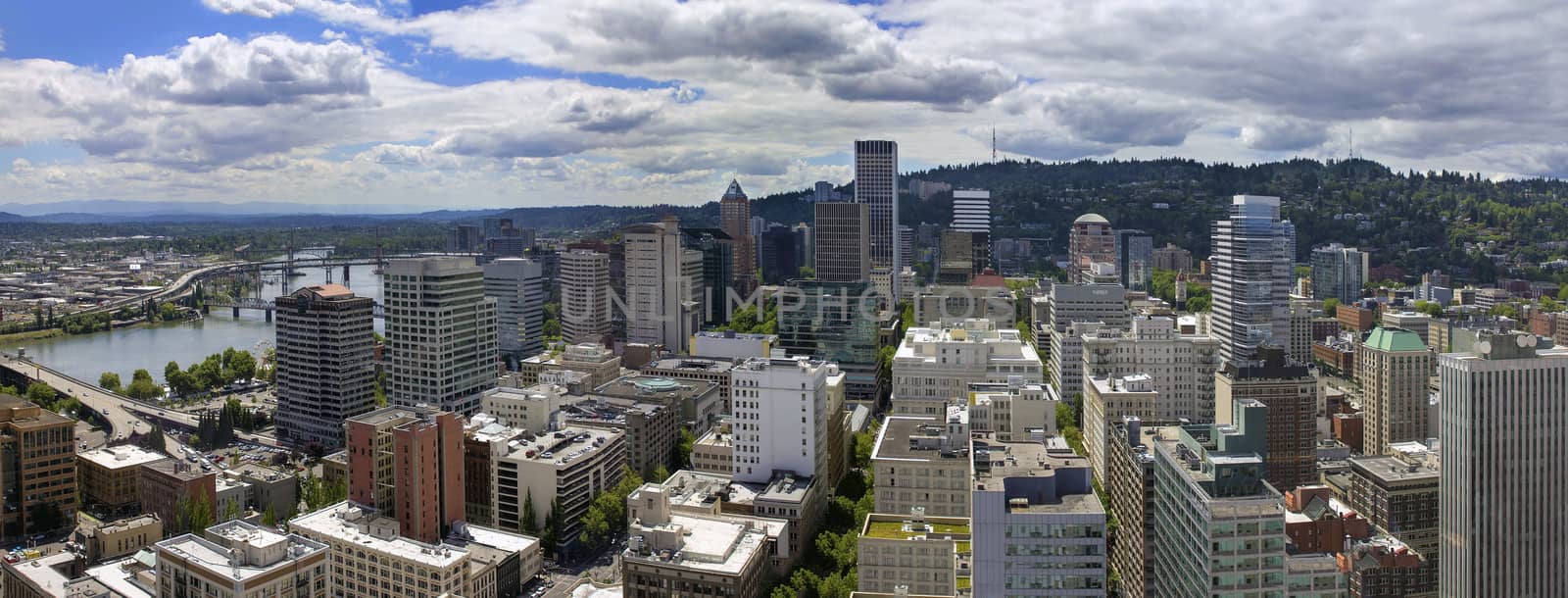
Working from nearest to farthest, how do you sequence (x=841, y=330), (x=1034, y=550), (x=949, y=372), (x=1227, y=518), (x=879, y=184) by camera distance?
(x=1227, y=518)
(x=1034, y=550)
(x=949, y=372)
(x=841, y=330)
(x=879, y=184)

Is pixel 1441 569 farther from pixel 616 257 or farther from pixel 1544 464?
pixel 616 257

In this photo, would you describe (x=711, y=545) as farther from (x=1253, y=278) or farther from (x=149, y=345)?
(x=149, y=345)

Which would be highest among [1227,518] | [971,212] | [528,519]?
[971,212]

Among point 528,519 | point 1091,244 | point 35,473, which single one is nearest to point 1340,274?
point 1091,244

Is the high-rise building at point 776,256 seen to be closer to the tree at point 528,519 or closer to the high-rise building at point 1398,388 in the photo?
the high-rise building at point 1398,388

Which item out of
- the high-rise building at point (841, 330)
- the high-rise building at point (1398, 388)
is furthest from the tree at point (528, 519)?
the high-rise building at point (1398, 388)

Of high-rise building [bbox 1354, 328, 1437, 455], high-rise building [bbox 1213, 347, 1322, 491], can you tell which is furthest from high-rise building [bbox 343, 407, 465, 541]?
high-rise building [bbox 1354, 328, 1437, 455]
